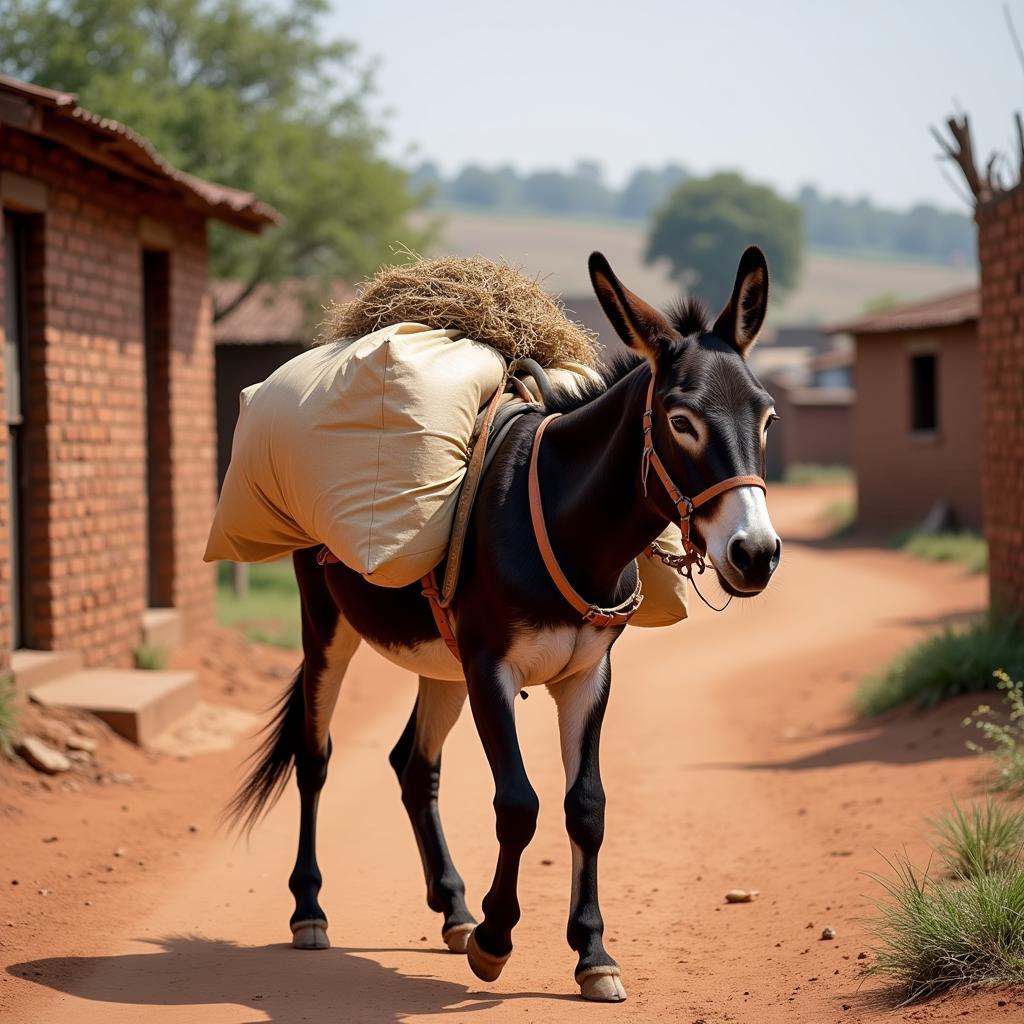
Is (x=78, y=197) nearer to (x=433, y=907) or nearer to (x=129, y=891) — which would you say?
(x=129, y=891)

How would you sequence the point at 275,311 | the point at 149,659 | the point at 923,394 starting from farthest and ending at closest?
the point at 275,311, the point at 923,394, the point at 149,659

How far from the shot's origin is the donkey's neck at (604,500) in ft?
14.1

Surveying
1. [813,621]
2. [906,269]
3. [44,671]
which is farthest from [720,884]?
[906,269]

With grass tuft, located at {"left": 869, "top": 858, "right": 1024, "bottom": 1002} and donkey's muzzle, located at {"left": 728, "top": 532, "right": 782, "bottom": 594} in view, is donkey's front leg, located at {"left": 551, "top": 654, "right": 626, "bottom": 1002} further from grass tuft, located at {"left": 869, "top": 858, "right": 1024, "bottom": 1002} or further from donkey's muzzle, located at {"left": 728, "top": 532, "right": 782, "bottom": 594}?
donkey's muzzle, located at {"left": 728, "top": 532, "right": 782, "bottom": 594}

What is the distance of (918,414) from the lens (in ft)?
78.7

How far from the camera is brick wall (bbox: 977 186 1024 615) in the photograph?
927 centimetres

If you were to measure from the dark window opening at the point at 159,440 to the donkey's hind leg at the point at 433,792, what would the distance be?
248 inches

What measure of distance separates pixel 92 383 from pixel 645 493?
6.49 m

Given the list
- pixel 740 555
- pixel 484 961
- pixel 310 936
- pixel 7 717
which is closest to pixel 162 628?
pixel 7 717

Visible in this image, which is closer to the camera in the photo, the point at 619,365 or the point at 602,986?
the point at 602,986

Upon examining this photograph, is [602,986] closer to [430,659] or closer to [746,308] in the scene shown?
[430,659]

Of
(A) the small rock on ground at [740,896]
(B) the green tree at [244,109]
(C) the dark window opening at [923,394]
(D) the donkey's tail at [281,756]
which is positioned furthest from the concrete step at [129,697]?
(C) the dark window opening at [923,394]

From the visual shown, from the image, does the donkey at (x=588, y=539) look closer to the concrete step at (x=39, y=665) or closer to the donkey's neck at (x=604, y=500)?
the donkey's neck at (x=604, y=500)

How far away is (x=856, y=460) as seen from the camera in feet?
82.9
